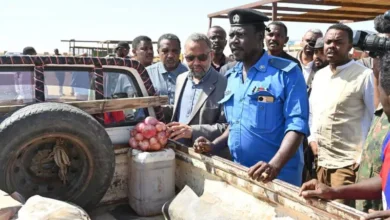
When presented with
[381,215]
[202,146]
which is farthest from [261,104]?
[381,215]

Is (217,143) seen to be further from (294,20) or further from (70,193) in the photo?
(294,20)

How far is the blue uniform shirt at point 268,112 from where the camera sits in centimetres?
218

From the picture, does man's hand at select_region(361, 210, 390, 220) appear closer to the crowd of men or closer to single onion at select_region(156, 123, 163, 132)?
the crowd of men

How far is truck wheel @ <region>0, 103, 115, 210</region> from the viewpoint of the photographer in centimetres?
Result: 214

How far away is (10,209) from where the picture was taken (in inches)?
71.1

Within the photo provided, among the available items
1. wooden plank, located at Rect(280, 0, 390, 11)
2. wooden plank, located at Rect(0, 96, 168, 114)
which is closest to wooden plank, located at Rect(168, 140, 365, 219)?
wooden plank, located at Rect(0, 96, 168, 114)

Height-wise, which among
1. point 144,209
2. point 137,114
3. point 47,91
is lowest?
point 144,209

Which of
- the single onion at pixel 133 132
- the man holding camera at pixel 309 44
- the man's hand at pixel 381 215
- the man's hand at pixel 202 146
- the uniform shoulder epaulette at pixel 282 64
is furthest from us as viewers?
the man holding camera at pixel 309 44

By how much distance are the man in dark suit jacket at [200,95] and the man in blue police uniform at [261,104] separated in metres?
0.38

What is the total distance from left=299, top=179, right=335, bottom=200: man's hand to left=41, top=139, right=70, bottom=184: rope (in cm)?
136

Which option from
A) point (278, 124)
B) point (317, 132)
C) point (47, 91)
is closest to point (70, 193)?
point (47, 91)

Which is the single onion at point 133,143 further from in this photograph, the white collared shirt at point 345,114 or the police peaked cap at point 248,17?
the white collared shirt at point 345,114

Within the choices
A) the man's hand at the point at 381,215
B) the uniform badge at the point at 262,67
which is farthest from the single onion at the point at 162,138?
the man's hand at the point at 381,215

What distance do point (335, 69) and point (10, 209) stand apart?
240cm
